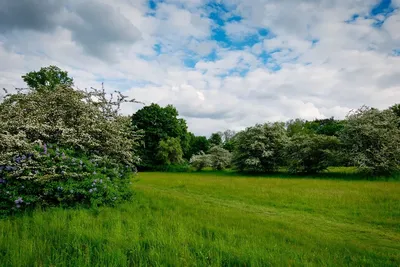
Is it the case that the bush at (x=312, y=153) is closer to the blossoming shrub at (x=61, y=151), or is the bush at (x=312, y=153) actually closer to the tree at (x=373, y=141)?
the tree at (x=373, y=141)

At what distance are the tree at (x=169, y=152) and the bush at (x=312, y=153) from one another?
855 inches

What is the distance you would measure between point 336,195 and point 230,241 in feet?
31.2

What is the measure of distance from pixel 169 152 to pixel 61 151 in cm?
3406

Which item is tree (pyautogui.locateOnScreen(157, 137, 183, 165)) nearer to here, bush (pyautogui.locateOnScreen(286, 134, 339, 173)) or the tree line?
bush (pyautogui.locateOnScreen(286, 134, 339, 173))

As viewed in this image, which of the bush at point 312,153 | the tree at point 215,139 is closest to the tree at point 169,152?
the bush at point 312,153

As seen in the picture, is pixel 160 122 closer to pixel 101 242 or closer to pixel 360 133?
pixel 360 133

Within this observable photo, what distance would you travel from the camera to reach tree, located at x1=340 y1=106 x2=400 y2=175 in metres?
19.9

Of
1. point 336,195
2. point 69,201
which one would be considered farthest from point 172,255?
point 336,195

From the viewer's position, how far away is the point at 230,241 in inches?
199

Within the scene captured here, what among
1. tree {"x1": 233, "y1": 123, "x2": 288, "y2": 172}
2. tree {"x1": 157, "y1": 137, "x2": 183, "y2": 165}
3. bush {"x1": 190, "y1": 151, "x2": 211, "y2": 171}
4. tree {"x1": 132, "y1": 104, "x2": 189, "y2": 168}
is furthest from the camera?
tree {"x1": 132, "y1": 104, "x2": 189, "y2": 168}

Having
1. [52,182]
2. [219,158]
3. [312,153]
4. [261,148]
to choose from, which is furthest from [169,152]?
[52,182]

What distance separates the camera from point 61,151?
8211 millimetres

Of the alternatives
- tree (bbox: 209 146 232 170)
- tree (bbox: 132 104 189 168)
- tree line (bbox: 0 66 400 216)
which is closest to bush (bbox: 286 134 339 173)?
tree line (bbox: 0 66 400 216)

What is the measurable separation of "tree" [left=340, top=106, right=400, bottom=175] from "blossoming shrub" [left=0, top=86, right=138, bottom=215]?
19.9 metres
